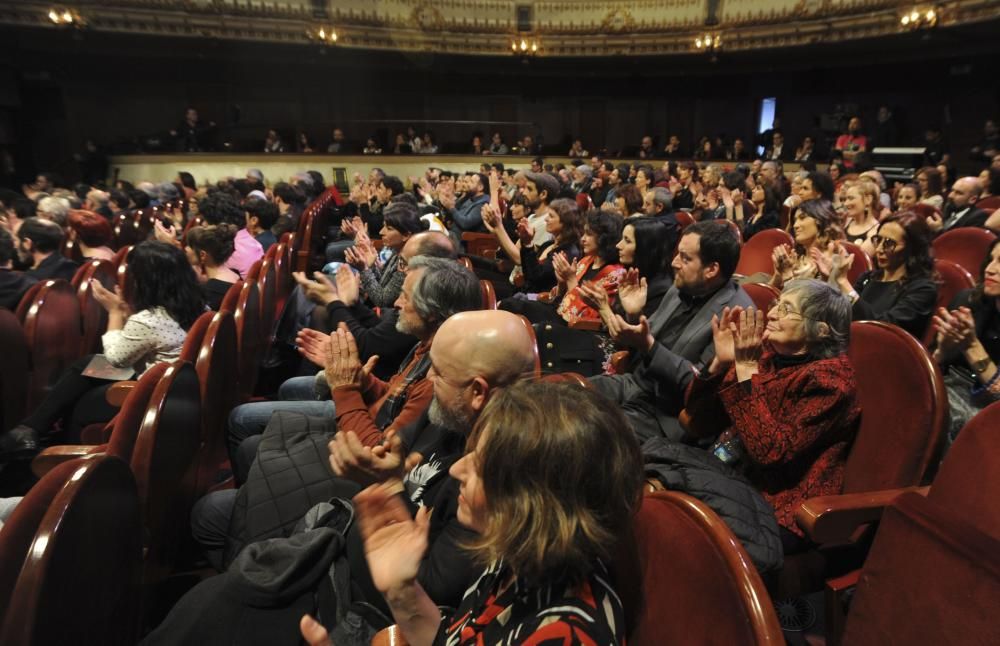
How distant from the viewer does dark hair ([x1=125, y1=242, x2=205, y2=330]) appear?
2.20 metres

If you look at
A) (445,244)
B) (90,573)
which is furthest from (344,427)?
(445,244)

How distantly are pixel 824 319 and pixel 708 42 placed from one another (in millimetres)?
12023

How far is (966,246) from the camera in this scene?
3.23 meters

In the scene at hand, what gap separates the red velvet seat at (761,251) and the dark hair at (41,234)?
412 cm

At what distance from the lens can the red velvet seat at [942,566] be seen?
865mm

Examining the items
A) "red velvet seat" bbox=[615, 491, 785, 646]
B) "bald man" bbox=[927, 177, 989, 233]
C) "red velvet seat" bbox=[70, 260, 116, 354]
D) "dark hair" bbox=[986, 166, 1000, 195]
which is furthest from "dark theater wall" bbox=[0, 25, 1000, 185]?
"red velvet seat" bbox=[615, 491, 785, 646]

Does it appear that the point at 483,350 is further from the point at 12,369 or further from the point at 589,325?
the point at 12,369

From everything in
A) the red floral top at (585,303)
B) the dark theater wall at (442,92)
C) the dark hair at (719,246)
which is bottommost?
the red floral top at (585,303)

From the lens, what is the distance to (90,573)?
0.98 metres

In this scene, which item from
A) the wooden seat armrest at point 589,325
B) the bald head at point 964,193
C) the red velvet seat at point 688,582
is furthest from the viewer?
the bald head at point 964,193

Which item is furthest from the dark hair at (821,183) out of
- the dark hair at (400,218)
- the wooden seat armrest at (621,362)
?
the dark hair at (400,218)

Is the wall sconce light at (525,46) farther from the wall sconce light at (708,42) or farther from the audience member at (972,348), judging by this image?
the audience member at (972,348)

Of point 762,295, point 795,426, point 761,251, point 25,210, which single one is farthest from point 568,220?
point 25,210

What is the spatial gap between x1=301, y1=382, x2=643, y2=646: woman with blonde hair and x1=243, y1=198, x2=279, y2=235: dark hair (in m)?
4.24
